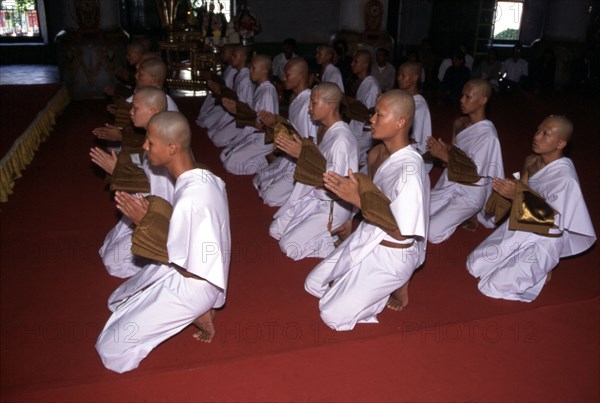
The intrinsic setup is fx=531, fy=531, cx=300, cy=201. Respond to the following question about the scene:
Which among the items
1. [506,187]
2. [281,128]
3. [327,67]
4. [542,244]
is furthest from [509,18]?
[506,187]

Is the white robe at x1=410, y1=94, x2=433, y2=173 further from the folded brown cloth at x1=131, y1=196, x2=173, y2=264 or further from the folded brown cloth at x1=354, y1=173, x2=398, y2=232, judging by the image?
the folded brown cloth at x1=131, y1=196, x2=173, y2=264

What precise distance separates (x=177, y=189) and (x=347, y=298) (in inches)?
57.1

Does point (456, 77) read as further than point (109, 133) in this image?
Yes

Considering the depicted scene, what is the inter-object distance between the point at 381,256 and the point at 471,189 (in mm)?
2116

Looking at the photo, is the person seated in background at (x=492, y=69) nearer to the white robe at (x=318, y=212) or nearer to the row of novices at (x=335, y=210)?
the row of novices at (x=335, y=210)

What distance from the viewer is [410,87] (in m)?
6.30

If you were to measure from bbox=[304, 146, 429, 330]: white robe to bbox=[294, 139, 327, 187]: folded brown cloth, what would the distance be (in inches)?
24.6

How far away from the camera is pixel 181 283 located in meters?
3.38

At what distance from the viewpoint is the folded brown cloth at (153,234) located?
3115 millimetres

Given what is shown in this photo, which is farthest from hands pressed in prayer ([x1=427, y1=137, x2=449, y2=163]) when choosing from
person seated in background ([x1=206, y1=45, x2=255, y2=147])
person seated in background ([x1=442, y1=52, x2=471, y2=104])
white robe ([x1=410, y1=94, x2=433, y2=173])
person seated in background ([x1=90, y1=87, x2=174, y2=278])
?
person seated in background ([x1=442, y1=52, x2=471, y2=104])

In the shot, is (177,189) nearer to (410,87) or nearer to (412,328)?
(412,328)

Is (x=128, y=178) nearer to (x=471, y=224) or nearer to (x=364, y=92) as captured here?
(x=471, y=224)

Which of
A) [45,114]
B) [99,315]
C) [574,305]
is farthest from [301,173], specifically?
[45,114]

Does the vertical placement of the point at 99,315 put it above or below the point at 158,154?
below
